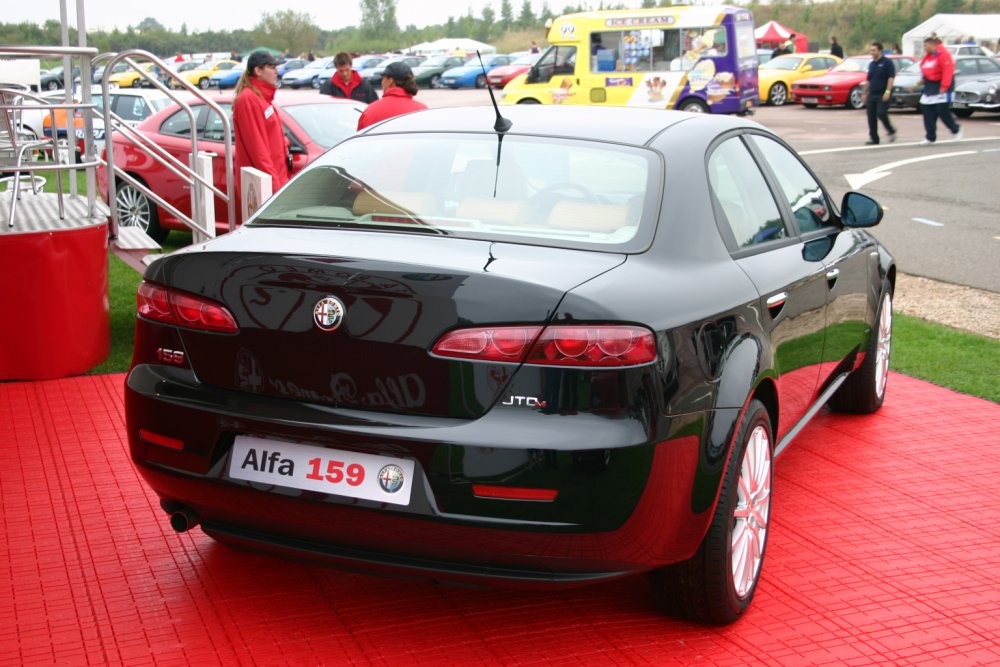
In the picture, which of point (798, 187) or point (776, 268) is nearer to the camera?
point (776, 268)

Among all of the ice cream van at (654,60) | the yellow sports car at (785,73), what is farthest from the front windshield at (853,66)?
the ice cream van at (654,60)

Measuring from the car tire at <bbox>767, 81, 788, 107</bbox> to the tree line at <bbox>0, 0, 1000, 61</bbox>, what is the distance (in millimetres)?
24497

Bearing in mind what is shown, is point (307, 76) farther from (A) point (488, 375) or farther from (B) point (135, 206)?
(A) point (488, 375)

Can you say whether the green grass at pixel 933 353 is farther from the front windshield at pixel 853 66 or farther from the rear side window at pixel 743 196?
the front windshield at pixel 853 66

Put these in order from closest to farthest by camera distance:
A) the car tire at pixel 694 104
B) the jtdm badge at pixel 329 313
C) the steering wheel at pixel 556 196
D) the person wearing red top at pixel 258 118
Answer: the jtdm badge at pixel 329 313
the steering wheel at pixel 556 196
the person wearing red top at pixel 258 118
the car tire at pixel 694 104

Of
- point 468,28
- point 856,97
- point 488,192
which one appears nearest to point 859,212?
point 488,192

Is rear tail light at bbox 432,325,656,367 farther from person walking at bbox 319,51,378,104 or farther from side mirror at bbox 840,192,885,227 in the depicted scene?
person walking at bbox 319,51,378,104

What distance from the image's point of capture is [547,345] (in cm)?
306

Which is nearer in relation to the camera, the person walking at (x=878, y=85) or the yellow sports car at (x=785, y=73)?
the person walking at (x=878, y=85)

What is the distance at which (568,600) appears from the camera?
388 cm

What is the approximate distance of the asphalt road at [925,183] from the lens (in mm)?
11016

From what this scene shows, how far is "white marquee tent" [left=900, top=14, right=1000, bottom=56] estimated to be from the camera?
55.4 m

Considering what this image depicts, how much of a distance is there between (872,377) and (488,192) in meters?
2.93

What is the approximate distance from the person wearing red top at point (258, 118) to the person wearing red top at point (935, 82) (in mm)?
15857
